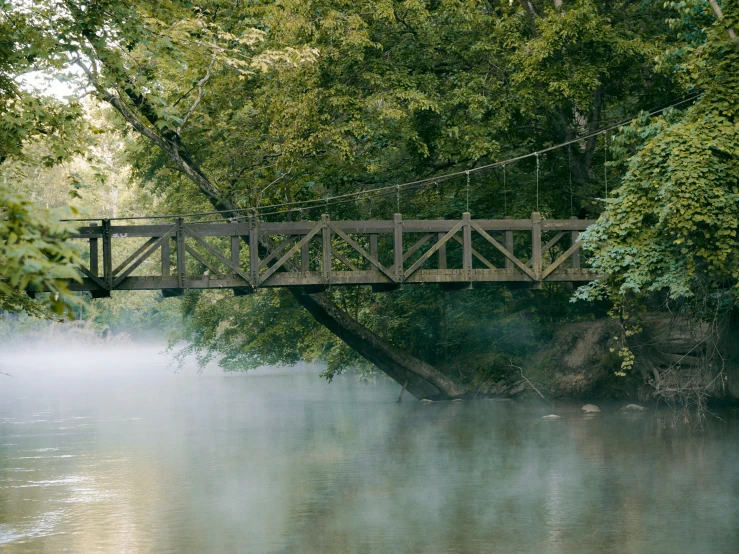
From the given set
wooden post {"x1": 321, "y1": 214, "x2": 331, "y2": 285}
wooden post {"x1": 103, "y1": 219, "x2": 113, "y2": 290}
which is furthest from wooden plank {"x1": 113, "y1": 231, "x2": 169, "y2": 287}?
wooden post {"x1": 321, "y1": 214, "x2": 331, "y2": 285}

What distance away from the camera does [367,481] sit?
13.1 meters

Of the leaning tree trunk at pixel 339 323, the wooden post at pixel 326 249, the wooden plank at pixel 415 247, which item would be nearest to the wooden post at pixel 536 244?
the wooden plank at pixel 415 247

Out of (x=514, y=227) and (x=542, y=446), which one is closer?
(x=542, y=446)

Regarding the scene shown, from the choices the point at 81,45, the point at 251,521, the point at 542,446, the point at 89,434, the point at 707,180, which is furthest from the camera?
the point at 89,434

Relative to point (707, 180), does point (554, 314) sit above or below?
below

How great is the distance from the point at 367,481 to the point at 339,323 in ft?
24.6

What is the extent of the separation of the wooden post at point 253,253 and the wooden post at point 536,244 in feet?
15.1

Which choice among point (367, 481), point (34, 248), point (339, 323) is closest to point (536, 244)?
point (339, 323)

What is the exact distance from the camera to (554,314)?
2300 centimetres

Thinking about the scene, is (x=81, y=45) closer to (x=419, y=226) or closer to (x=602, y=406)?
(x=419, y=226)

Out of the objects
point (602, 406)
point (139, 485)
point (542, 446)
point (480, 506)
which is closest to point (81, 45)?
point (139, 485)

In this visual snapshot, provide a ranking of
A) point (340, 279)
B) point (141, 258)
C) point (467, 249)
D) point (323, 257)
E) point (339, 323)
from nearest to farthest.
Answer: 1. point (141, 258)
2. point (323, 257)
3. point (340, 279)
4. point (467, 249)
5. point (339, 323)

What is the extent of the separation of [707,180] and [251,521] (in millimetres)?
7107

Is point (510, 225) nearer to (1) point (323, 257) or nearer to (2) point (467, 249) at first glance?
(2) point (467, 249)
